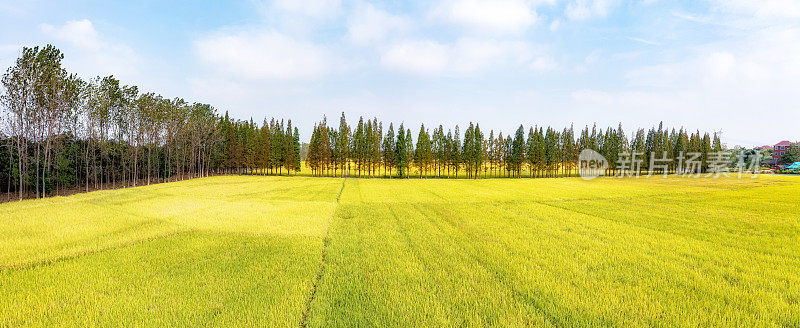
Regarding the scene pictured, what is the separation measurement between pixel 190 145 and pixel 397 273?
6621 cm

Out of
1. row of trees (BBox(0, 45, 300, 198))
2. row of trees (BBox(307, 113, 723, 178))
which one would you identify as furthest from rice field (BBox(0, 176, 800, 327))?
row of trees (BBox(307, 113, 723, 178))

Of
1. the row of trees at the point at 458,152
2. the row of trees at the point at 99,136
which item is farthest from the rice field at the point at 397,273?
the row of trees at the point at 458,152

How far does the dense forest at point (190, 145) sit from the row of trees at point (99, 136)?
122 mm

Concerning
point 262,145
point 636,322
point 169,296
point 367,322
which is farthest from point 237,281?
point 262,145

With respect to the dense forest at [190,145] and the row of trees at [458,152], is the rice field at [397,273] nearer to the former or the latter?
the dense forest at [190,145]

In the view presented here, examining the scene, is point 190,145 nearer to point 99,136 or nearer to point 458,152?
point 99,136

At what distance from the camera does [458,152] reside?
6800 centimetres

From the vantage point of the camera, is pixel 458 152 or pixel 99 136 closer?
pixel 99 136

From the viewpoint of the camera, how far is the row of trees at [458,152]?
65.8 metres

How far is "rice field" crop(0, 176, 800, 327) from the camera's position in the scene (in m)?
4.27

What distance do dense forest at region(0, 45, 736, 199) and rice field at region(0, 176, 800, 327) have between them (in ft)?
81.8

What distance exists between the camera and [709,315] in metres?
4.26

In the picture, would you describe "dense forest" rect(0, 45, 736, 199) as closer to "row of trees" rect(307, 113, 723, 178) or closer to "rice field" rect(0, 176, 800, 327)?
"row of trees" rect(307, 113, 723, 178)

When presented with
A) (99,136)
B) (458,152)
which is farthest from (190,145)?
(458,152)
